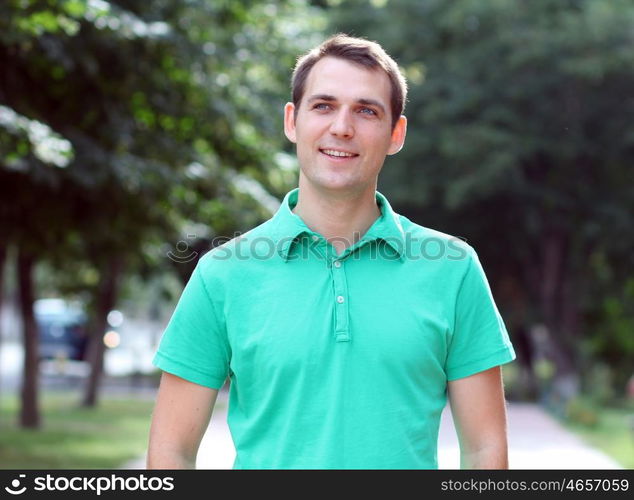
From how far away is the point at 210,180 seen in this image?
42.7 ft

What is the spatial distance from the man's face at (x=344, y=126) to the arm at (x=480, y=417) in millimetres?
577

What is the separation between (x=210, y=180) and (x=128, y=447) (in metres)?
5.92

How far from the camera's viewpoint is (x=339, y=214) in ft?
10.1

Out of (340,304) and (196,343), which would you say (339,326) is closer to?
(340,304)

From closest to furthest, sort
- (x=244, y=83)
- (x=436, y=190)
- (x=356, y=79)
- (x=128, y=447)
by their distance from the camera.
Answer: (x=356, y=79)
(x=244, y=83)
(x=128, y=447)
(x=436, y=190)

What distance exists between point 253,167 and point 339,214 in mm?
12107

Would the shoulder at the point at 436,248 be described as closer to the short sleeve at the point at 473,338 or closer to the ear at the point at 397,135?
the short sleeve at the point at 473,338

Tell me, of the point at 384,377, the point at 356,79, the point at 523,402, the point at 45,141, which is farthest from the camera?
the point at 523,402

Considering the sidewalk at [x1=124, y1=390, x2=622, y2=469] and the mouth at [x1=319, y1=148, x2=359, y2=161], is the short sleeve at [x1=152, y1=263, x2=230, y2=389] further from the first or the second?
the sidewalk at [x1=124, y1=390, x2=622, y2=469]

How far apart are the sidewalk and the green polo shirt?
28.7ft

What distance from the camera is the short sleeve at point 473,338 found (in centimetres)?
296

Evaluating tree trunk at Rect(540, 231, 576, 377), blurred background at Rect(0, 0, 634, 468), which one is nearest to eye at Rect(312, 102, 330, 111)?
blurred background at Rect(0, 0, 634, 468)

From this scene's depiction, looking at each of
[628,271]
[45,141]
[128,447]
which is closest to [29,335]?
[128,447]

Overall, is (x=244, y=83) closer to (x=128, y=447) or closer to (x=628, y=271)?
(x=128, y=447)
